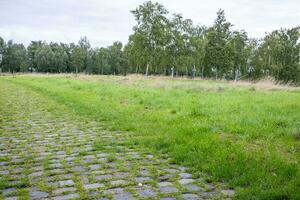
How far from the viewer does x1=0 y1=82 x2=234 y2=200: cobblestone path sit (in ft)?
14.0

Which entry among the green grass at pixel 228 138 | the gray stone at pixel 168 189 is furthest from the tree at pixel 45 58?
the gray stone at pixel 168 189

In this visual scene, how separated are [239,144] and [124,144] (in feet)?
8.25

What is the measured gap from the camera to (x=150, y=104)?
13.5m

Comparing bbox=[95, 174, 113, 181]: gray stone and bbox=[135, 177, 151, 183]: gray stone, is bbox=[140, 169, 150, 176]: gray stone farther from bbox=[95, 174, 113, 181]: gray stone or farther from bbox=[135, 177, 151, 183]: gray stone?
bbox=[95, 174, 113, 181]: gray stone

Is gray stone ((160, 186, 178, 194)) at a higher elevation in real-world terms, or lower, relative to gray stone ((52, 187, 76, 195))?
higher

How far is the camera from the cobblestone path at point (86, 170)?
168 inches

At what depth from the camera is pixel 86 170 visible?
17.2ft

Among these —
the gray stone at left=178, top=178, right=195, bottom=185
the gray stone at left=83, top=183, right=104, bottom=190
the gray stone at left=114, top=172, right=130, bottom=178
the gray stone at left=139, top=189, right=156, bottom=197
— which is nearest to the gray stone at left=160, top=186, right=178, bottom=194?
the gray stone at left=139, top=189, right=156, bottom=197

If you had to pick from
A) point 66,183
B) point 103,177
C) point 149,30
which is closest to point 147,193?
point 103,177

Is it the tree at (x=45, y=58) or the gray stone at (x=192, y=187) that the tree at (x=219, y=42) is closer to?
the gray stone at (x=192, y=187)

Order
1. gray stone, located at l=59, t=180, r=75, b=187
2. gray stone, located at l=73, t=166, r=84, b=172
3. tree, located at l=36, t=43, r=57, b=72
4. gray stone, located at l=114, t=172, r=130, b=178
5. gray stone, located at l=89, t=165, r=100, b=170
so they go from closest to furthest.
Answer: gray stone, located at l=59, t=180, r=75, b=187 < gray stone, located at l=114, t=172, r=130, b=178 < gray stone, located at l=73, t=166, r=84, b=172 < gray stone, located at l=89, t=165, r=100, b=170 < tree, located at l=36, t=43, r=57, b=72

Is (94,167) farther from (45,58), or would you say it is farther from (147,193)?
(45,58)

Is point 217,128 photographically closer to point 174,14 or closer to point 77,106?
point 77,106

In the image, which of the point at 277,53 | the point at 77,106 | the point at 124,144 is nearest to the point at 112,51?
the point at 277,53
